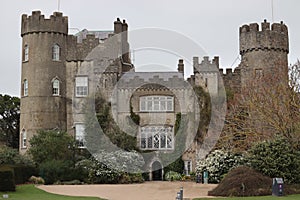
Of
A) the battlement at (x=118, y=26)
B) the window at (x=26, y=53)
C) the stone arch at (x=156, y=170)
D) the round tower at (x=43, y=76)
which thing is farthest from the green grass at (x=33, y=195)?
the battlement at (x=118, y=26)

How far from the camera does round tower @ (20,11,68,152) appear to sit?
4034 centimetres

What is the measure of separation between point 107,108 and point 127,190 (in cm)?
1296

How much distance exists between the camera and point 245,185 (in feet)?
80.3

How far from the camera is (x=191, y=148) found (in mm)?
40094

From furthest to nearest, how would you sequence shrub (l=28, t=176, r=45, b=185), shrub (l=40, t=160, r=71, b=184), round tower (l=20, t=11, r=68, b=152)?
round tower (l=20, t=11, r=68, b=152), shrub (l=40, t=160, r=71, b=184), shrub (l=28, t=176, r=45, b=185)

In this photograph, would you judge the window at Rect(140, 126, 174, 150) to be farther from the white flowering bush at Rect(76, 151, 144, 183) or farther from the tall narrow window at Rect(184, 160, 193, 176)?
the white flowering bush at Rect(76, 151, 144, 183)

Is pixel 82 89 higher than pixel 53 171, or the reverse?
pixel 82 89

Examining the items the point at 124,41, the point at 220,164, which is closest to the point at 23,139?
the point at 124,41

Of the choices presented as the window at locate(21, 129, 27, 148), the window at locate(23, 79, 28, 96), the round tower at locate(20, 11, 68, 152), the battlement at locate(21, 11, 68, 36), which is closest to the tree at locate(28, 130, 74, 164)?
the round tower at locate(20, 11, 68, 152)

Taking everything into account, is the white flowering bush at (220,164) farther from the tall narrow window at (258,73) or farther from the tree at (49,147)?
the tree at (49,147)

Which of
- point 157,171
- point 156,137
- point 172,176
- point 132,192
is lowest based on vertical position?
point 132,192

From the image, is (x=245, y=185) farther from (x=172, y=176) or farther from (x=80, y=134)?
(x=80, y=134)

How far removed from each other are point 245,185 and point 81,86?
20.1 metres

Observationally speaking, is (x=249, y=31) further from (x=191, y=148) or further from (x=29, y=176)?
(x=29, y=176)
